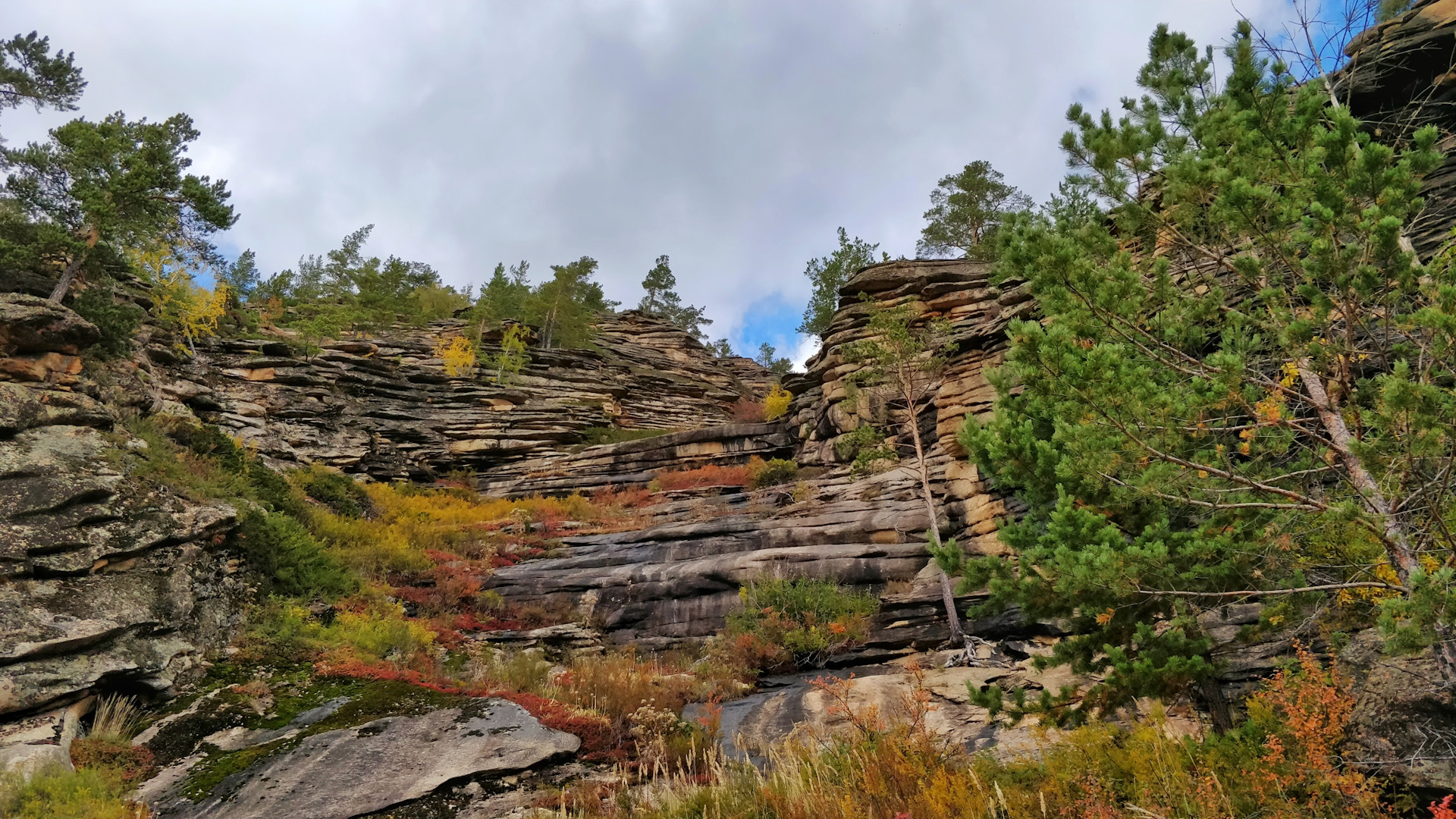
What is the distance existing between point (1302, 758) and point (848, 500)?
48.7 ft

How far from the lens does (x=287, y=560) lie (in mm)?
12133

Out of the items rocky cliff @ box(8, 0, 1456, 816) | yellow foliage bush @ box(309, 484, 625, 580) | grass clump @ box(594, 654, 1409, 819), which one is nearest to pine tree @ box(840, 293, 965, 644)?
rocky cliff @ box(8, 0, 1456, 816)

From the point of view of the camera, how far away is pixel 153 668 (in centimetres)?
828

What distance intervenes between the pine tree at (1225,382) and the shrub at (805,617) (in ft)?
20.0

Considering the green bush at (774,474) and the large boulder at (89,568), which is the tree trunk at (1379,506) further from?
the green bush at (774,474)

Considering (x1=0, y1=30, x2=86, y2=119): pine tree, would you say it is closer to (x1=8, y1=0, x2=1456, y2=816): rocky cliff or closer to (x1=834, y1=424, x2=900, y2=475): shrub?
(x1=8, y1=0, x2=1456, y2=816): rocky cliff

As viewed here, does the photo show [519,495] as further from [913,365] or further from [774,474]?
[913,365]

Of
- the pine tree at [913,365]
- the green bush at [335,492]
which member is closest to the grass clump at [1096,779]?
the pine tree at [913,365]

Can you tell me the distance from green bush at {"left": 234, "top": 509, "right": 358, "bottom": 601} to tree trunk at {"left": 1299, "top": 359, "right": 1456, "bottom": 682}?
1526 centimetres

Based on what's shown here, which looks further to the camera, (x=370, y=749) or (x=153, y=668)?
(x=153, y=668)

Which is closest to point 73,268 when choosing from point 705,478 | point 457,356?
point 457,356

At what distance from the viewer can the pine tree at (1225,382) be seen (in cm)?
475

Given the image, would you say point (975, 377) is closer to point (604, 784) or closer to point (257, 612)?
point (604, 784)

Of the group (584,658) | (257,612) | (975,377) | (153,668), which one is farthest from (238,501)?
(975,377)
